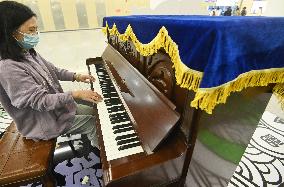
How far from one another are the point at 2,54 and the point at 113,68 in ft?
3.42

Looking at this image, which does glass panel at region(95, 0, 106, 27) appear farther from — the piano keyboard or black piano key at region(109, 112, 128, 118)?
black piano key at region(109, 112, 128, 118)

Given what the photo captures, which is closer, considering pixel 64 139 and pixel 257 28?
pixel 257 28

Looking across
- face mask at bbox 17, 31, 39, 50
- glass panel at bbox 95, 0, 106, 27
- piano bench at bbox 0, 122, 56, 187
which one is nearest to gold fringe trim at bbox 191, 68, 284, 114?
piano bench at bbox 0, 122, 56, 187

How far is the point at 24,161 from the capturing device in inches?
56.7

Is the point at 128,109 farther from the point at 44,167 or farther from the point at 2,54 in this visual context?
the point at 2,54

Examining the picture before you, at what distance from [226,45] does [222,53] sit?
32 millimetres

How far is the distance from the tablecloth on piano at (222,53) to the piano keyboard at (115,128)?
55cm

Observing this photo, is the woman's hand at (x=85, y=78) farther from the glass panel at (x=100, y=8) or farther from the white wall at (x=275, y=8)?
the white wall at (x=275, y=8)

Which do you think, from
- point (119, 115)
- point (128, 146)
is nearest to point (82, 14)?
point (119, 115)

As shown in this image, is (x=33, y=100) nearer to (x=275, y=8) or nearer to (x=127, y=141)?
(x=127, y=141)

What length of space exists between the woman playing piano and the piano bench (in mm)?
92

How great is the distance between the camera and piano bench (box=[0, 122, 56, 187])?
134 cm

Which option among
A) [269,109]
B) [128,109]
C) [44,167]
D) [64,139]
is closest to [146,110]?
[128,109]

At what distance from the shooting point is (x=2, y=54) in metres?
1.44
